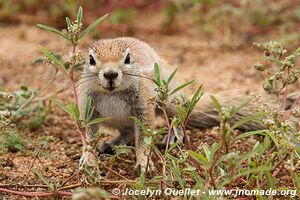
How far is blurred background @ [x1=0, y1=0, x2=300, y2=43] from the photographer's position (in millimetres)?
6520

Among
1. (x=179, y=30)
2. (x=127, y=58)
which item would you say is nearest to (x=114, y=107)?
(x=127, y=58)

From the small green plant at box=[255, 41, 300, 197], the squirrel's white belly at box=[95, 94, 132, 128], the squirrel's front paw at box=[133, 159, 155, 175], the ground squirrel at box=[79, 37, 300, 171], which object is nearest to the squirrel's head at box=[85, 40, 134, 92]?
the ground squirrel at box=[79, 37, 300, 171]

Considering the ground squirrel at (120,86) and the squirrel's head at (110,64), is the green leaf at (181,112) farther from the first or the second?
the squirrel's head at (110,64)

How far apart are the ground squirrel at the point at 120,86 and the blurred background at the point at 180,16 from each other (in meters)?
2.63

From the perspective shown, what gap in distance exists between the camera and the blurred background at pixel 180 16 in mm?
6520

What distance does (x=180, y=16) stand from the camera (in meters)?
7.25

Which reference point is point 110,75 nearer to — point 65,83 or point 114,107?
point 114,107

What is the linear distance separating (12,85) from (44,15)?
7.53 feet

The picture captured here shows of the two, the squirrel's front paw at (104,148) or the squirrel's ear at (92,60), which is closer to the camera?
the squirrel's ear at (92,60)

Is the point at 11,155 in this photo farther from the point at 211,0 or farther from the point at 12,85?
the point at 211,0

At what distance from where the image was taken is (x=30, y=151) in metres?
3.68

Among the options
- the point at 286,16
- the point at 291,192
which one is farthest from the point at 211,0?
the point at 291,192

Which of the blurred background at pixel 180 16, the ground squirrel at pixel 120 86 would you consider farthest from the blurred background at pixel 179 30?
the ground squirrel at pixel 120 86

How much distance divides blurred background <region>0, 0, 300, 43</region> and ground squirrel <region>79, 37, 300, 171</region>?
2634 millimetres
